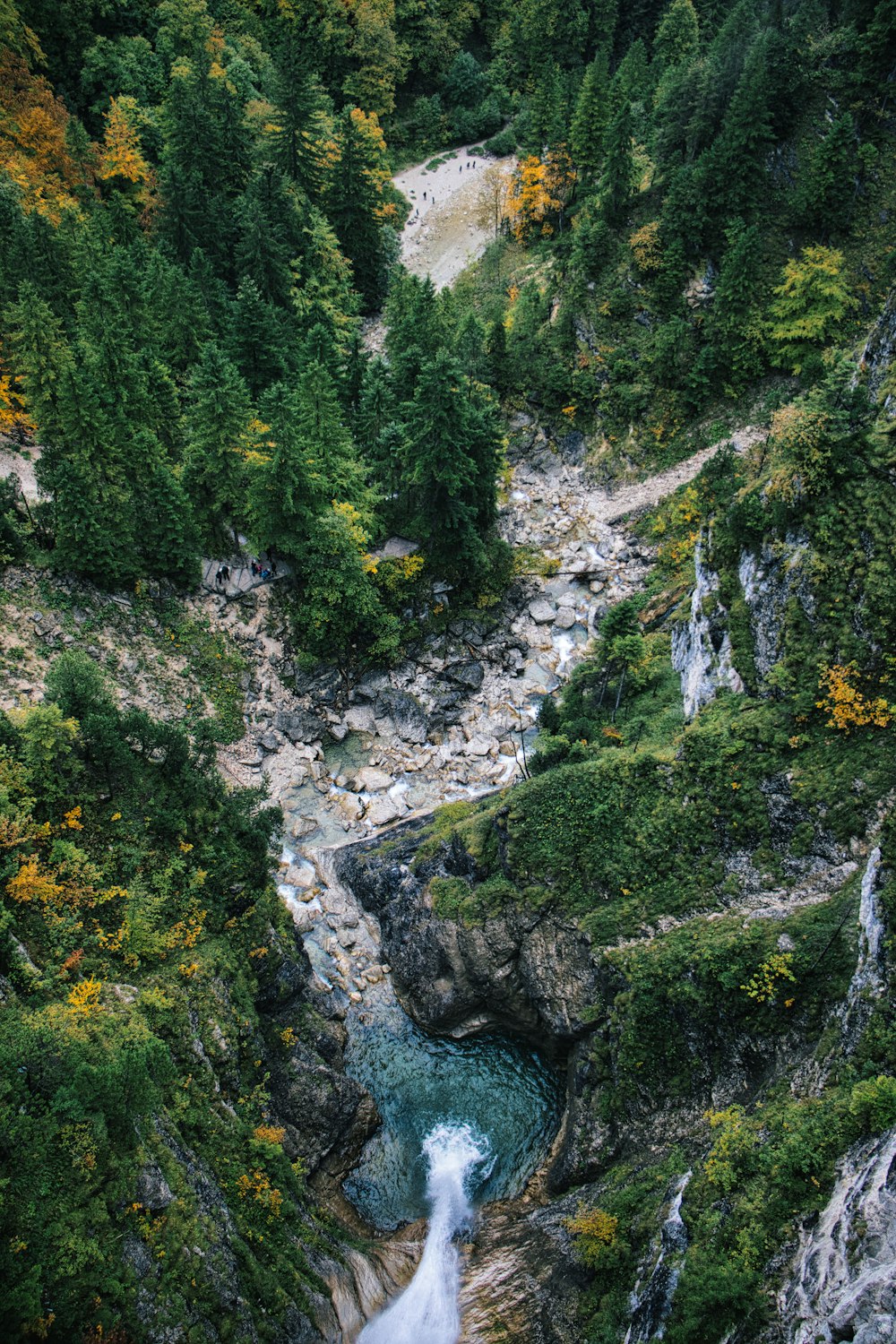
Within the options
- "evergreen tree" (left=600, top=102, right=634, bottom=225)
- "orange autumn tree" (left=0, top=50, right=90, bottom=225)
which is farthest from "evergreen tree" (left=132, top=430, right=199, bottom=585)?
"evergreen tree" (left=600, top=102, right=634, bottom=225)

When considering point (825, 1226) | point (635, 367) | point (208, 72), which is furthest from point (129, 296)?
point (825, 1226)

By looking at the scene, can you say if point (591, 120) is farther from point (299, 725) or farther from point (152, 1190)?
point (152, 1190)

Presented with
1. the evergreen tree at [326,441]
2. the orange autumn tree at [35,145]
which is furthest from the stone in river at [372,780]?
the orange autumn tree at [35,145]

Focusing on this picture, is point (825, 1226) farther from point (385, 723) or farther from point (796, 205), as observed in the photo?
point (796, 205)

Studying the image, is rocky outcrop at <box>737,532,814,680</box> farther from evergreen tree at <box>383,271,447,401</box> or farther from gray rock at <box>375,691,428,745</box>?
evergreen tree at <box>383,271,447,401</box>

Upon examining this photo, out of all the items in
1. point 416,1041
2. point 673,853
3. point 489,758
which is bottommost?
point 416,1041

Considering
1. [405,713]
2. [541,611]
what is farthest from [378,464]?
[405,713]

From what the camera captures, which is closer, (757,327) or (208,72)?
(757,327)

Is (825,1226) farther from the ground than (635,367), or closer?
closer
